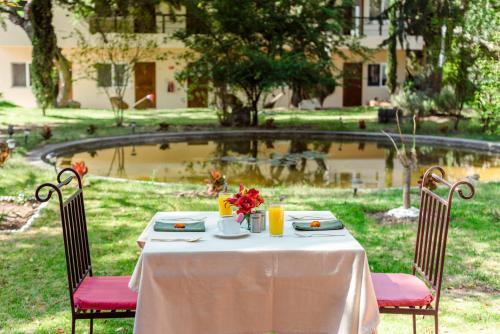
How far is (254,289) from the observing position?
411 cm

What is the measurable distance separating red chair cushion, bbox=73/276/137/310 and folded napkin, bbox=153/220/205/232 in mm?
421

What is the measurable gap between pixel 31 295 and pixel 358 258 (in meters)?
3.04

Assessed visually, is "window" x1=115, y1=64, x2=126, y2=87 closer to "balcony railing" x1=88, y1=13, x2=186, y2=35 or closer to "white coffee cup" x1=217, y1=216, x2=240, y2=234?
"balcony railing" x1=88, y1=13, x2=186, y2=35

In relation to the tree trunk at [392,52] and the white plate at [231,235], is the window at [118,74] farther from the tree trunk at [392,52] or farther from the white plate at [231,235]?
the white plate at [231,235]

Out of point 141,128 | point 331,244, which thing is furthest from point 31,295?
point 141,128

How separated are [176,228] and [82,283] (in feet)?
2.41

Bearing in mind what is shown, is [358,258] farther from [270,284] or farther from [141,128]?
[141,128]

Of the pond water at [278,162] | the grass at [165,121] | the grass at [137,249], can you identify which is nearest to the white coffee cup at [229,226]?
the grass at [137,249]

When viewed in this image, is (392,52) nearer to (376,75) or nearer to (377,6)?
(377,6)

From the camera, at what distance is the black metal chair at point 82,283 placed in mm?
4344

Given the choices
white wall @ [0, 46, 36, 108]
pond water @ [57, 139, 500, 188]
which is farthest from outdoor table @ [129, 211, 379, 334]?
white wall @ [0, 46, 36, 108]

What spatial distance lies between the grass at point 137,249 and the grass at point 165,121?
6.94 m

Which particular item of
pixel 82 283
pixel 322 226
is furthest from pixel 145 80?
pixel 322 226

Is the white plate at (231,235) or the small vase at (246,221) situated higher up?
the small vase at (246,221)
